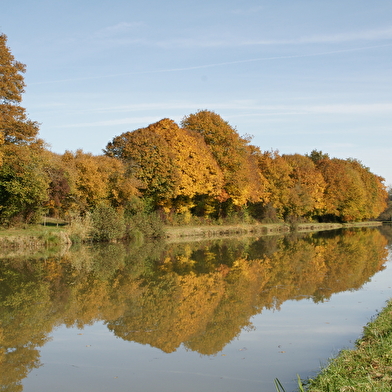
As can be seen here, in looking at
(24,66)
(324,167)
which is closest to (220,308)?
(24,66)

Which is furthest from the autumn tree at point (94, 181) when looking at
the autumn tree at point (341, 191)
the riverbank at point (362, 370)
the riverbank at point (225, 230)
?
the autumn tree at point (341, 191)

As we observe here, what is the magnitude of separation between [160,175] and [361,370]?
3203 cm

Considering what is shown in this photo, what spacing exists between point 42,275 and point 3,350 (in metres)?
9.18

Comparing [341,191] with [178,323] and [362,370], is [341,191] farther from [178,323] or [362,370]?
[362,370]

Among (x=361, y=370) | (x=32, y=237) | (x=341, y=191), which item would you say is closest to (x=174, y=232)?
(x=32, y=237)

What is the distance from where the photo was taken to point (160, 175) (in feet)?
123

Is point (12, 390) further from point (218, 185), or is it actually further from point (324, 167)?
point (324, 167)

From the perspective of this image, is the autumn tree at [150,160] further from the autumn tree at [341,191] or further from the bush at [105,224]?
the autumn tree at [341,191]

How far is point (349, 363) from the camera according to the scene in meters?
6.50

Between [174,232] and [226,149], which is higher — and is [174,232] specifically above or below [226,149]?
below

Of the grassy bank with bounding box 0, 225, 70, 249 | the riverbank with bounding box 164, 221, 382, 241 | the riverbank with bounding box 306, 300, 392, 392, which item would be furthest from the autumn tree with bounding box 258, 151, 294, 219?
the riverbank with bounding box 306, 300, 392, 392

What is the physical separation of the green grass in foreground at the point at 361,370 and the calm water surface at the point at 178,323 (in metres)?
0.57

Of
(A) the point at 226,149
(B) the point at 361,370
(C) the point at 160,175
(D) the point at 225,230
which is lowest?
(B) the point at 361,370

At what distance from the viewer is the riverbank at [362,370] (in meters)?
5.46
